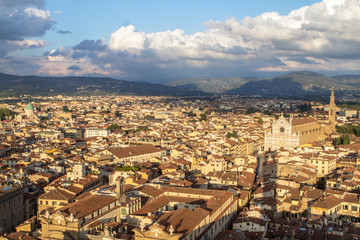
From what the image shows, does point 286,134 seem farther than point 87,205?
Yes

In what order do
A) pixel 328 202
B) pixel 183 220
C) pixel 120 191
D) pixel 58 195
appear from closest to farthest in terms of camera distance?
pixel 183 220 < pixel 120 191 < pixel 328 202 < pixel 58 195

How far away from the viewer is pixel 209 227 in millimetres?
23234

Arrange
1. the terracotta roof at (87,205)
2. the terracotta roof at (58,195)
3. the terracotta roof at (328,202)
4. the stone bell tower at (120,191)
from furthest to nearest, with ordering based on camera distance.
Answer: the terracotta roof at (58,195)
the terracotta roof at (328,202)
the stone bell tower at (120,191)
the terracotta roof at (87,205)

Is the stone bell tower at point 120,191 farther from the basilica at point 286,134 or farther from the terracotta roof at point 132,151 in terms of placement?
the basilica at point 286,134

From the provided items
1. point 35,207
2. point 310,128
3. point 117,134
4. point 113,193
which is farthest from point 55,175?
point 310,128

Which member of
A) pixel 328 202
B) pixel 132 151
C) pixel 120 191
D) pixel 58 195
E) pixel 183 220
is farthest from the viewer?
pixel 132 151

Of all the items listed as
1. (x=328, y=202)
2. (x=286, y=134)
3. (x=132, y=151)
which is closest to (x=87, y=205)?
(x=328, y=202)

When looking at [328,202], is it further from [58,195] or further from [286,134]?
[286,134]

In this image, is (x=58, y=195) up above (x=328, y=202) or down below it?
below

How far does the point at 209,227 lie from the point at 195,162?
22344mm

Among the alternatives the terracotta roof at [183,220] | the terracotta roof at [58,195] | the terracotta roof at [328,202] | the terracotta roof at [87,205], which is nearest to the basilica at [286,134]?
the terracotta roof at [328,202]

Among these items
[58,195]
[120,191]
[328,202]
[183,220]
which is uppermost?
[120,191]

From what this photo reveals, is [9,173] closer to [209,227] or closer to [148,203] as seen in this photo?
[148,203]

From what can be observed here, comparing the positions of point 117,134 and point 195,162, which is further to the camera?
point 117,134
